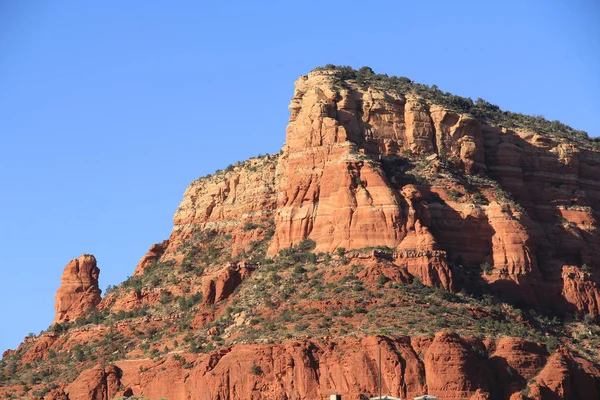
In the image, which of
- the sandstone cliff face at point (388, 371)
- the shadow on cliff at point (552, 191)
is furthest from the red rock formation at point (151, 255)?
the sandstone cliff face at point (388, 371)

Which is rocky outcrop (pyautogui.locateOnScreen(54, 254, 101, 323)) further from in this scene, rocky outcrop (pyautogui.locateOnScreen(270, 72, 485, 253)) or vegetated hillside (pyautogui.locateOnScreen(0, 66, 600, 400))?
rocky outcrop (pyautogui.locateOnScreen(270, 72, 485, 253))

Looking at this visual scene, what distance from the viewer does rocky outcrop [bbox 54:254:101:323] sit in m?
166

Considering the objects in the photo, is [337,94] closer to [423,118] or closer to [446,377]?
[423,118]

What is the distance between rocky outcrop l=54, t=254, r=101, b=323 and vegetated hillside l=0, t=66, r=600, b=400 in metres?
0.19

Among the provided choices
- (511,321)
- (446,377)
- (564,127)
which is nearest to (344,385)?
(446,377)

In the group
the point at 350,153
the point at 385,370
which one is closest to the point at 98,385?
the point at 385,370

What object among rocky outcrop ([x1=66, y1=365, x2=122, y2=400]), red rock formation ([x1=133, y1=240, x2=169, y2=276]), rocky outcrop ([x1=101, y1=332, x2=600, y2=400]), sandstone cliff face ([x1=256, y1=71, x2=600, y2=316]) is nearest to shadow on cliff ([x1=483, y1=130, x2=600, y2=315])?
sandstone cliff face ([x1=256, y1=71, x2=600, y2=316])

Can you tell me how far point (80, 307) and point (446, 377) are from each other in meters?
52.5

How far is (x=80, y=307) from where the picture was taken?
166250 mm

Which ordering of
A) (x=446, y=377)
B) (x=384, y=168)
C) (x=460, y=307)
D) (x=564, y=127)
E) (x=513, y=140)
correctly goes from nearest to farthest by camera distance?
(x=446, y=377), (x=460, y=307), (x=384, y=168), (x=513, y=140), (x=564, y=127)

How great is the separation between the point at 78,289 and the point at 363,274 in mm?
40315

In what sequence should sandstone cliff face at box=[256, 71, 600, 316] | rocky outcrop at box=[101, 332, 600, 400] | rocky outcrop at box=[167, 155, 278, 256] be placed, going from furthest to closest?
1. rocky outcrop at box=[167, 155, 278, 256]
2. sandstone cliff face at box=[256, 71, 600, 316]
3. rocky outcrop at box=[101, 332, 600, 400]

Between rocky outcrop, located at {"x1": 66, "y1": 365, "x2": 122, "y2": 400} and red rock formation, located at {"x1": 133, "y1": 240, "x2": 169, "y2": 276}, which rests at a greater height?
red rock formation, located at {"x1": 133, "y1": 240, "x2": 169, "y2": 276}

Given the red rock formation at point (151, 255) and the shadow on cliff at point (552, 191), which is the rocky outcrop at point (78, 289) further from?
the shadow on cliff at point (552, 191)
